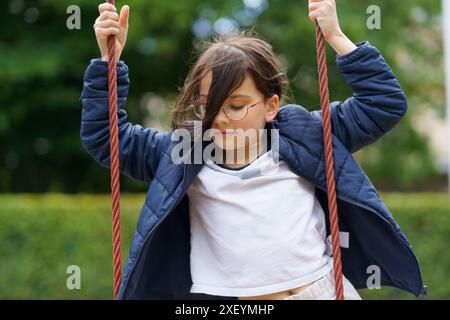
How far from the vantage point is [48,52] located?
834 centimetres

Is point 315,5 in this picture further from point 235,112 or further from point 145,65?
point 145,65

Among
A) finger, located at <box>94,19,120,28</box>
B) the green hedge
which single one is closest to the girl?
finger, located at <box>94,19,120,28</box>

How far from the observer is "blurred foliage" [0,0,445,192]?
8.16m

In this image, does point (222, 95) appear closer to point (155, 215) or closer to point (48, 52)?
point (155, 215)

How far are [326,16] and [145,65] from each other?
7816 millimetres

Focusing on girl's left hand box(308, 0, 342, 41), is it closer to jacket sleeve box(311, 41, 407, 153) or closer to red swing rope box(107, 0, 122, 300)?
jacket sleeve box(311, 41, 407, 153)

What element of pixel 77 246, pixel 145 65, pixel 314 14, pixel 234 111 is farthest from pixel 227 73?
pixel 145 65

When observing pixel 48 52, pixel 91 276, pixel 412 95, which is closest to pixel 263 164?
pixel 91 276

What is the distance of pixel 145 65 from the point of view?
973 centimetres

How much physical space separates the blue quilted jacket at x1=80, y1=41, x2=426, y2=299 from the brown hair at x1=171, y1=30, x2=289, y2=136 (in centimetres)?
10

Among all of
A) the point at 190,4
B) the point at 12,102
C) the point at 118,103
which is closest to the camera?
the point at 118,103

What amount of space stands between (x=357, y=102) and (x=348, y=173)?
0.23m

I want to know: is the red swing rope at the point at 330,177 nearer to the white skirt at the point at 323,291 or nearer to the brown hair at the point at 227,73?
the white skirt at the point at 323,291
